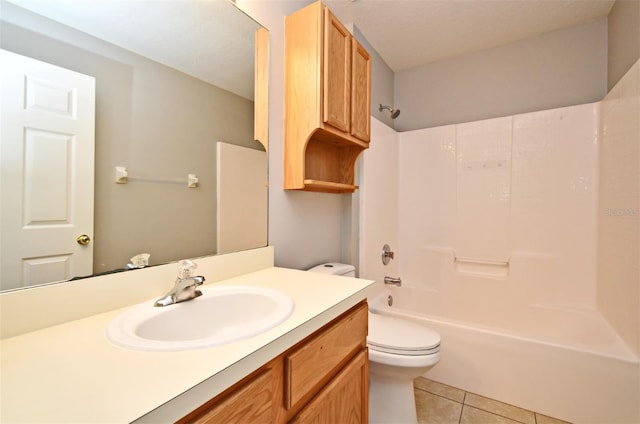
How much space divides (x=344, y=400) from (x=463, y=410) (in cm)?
112

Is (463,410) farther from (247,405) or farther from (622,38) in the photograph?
(622,38)

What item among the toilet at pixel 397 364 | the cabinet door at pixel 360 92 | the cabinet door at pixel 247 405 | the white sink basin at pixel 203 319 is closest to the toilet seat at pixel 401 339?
the toilet at pixel 397 364

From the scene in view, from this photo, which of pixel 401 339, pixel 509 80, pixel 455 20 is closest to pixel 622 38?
pixel 509 80

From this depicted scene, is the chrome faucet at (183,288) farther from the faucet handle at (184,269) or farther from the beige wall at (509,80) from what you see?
the beige wall at (509,80)

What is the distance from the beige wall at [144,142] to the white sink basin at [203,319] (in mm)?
197

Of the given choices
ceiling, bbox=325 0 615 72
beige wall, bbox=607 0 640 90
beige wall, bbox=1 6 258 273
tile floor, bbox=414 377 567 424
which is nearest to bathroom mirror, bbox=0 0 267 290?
beige wall, bbox=1 6 258 273

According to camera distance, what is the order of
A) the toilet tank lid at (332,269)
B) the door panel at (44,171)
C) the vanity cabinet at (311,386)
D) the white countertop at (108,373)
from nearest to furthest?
the white countertop at (108,373)
the vanity cabinet at (311,386)
the door panel at (44,171)
the toilet tank lid at (332,269)

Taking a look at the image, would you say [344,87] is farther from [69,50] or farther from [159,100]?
[69,50]

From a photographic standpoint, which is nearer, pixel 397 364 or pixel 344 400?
pixel 344 400

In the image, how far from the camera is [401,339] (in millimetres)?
1359

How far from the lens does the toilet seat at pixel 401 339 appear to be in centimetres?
130

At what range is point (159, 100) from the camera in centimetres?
91

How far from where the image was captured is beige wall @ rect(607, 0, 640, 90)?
1517 mm

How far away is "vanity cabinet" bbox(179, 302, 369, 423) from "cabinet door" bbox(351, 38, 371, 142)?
0.99 m
